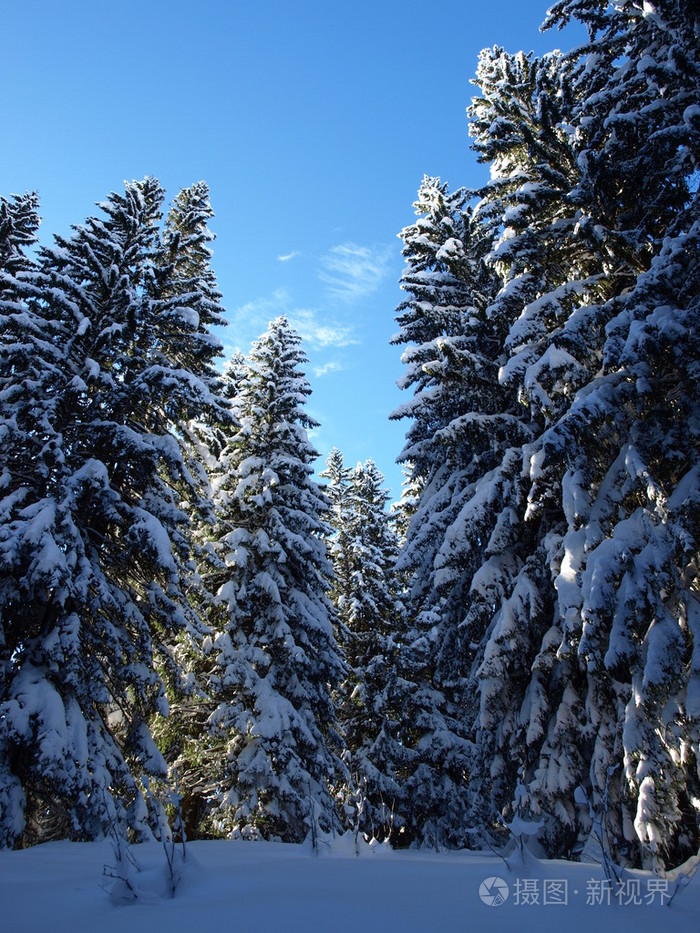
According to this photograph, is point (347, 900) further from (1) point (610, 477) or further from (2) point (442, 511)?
(2) point (442, 511)

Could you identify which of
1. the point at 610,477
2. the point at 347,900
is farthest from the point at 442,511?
the point at 347,900

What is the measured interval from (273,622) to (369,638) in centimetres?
561

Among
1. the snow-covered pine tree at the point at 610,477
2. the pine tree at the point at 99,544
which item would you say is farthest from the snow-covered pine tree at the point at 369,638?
the snow-covered pine tree at the point at 610,477

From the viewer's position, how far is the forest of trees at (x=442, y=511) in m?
7.21

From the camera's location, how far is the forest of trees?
284 inches

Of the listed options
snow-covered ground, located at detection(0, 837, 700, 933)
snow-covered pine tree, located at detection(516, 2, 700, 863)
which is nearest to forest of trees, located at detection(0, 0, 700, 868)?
snow-covered pine tree, located at detection(516, 2, 700, 863)

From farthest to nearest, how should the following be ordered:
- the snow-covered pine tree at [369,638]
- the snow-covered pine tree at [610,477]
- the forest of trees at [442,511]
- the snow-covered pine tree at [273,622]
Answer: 1. the snow-covered pine tree at [369,638]
2. the snow-covered pine tree at [273,622]
3. the forest of trees at [442,511]
4. the snow-covered pine tree at [610,477]

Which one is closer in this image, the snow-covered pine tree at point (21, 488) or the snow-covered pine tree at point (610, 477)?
the snow-covered pine tree at point (610, 477)

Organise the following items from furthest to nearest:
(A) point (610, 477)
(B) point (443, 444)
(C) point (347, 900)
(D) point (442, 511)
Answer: (D) point (442, 511), (B) point (443, 444), (A) point (610, 477), (C) point (347, 900)

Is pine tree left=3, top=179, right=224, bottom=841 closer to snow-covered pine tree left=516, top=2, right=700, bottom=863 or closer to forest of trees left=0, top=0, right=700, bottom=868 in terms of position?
forest of trees left=0, top=0, right=700, bottom=868

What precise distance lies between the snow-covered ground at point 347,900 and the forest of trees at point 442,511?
3.52 feet

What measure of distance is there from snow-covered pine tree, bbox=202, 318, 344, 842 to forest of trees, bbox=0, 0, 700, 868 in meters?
0.09

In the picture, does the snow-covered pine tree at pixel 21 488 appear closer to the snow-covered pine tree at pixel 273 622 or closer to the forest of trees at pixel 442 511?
the forest of trees at pixel 442 511

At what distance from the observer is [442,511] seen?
12.6 meters
